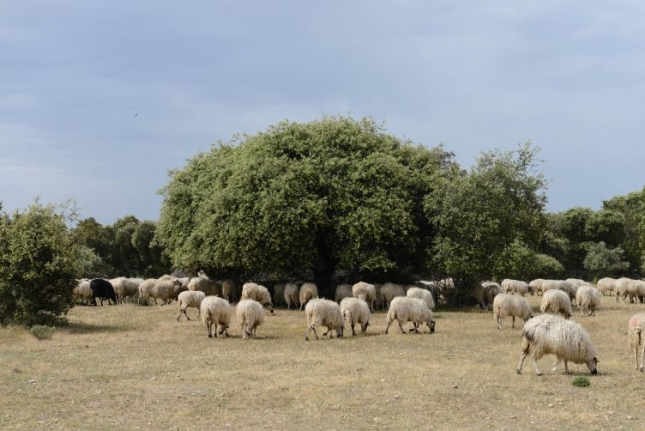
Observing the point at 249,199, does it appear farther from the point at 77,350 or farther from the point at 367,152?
the point at 77,350

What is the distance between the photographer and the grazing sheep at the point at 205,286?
125 ft

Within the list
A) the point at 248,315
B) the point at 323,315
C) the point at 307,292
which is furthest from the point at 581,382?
the point at 307,292

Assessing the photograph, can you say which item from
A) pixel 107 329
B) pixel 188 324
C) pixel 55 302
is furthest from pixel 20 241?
pixel 188 324

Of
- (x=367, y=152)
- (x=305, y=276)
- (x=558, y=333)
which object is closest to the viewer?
(x=558, y=333)

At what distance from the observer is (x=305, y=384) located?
14203 mm

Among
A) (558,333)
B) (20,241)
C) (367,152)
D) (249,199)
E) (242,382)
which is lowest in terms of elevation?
(242,382)

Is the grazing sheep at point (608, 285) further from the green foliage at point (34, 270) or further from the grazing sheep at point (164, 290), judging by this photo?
the green foliage at point (34, 270)

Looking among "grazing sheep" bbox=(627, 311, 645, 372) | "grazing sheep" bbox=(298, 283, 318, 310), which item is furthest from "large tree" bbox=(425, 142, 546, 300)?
"grazing sheep" bbox=(627, 311, 645, 372)

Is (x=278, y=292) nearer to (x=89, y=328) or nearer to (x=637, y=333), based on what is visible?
(x=89, y=328)

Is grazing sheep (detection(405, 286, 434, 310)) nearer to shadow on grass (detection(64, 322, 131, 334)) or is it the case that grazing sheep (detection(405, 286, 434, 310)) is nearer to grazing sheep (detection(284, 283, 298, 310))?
grazing sheep (detection(284, 283, 298, 310))

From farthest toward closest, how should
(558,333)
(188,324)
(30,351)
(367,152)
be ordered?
(367,152), (188,324), (30,351), (558,333)

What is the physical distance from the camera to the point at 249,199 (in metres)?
34.3

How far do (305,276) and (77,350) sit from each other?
2151 cm

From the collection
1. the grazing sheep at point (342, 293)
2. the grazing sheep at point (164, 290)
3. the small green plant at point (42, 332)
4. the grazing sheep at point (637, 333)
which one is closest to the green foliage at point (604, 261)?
the grazing sheep at point (342, 293)
